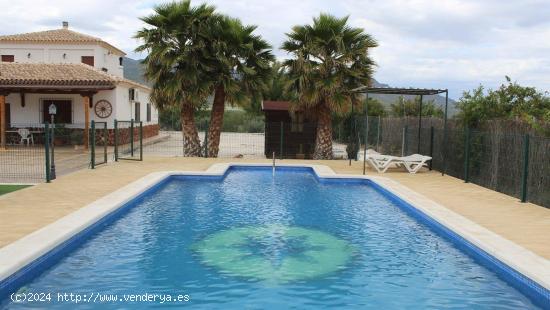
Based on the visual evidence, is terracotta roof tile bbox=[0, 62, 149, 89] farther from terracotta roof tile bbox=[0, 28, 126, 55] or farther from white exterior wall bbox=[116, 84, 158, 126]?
terracotta roof tile bbox=[0, 28, 126, 55]

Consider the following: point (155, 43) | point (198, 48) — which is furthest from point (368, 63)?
point (155, 43)

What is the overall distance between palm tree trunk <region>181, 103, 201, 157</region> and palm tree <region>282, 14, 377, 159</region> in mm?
4270

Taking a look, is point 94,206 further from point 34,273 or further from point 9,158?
point 9,158

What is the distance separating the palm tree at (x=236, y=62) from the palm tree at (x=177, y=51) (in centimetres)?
48

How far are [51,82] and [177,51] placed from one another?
7.45 metres

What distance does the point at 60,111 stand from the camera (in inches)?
1016

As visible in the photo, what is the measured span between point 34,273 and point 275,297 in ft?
9.69

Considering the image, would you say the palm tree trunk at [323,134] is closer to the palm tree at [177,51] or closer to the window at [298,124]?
the window at [298,124]

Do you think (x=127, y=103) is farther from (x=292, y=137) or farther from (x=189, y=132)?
(x=292, y=137)

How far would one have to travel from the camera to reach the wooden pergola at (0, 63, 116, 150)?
896 inches

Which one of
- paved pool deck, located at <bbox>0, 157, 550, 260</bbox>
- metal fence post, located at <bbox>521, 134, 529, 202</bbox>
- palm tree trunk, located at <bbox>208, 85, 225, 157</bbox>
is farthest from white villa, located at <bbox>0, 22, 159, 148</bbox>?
metal fence post, located at <bbox>521, 134, 529, 202</bbox>

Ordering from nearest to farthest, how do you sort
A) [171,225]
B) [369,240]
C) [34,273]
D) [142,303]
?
1. [142,303]
2. [34,273]
3. [369,240]
4. [171,225]

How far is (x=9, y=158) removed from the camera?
1917 cm

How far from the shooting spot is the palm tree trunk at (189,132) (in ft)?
66.5
